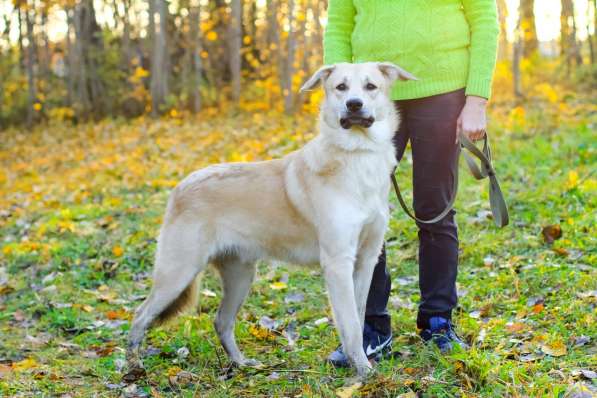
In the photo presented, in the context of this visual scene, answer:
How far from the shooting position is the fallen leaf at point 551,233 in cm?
536

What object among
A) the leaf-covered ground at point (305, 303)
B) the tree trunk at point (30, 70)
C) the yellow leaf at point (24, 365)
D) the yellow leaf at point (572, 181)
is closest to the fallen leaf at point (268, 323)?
the leaf-covered ground at point (305, 303)

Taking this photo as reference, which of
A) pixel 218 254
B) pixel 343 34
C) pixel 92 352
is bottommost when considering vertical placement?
pixel 92 352

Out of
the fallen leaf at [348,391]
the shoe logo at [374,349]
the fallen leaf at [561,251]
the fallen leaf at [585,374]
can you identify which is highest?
the fallen leaf at [561,251]

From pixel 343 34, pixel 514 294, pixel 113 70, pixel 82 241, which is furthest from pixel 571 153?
pixel 113 70

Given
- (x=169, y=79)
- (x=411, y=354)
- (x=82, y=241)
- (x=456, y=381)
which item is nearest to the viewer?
(x=456, y=381)

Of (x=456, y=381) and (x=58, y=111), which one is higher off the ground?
(x=58, y=111)

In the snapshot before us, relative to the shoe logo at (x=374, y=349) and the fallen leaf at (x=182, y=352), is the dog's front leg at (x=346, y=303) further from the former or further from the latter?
the fallen leaf at (x=182, y=352)

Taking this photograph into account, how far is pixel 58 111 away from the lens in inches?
781

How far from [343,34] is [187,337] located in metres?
2.10

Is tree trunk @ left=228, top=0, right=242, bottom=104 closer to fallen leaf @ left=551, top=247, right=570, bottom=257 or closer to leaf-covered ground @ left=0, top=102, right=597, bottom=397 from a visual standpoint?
leaf-covered ground @ left=0, top=102, right=597, bottom=397

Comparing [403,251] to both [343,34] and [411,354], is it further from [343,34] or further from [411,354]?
[343,34]

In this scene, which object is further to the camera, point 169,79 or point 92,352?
point 169,79

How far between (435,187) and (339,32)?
103cm

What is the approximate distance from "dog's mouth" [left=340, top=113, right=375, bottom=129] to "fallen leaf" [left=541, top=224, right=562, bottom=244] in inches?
100
